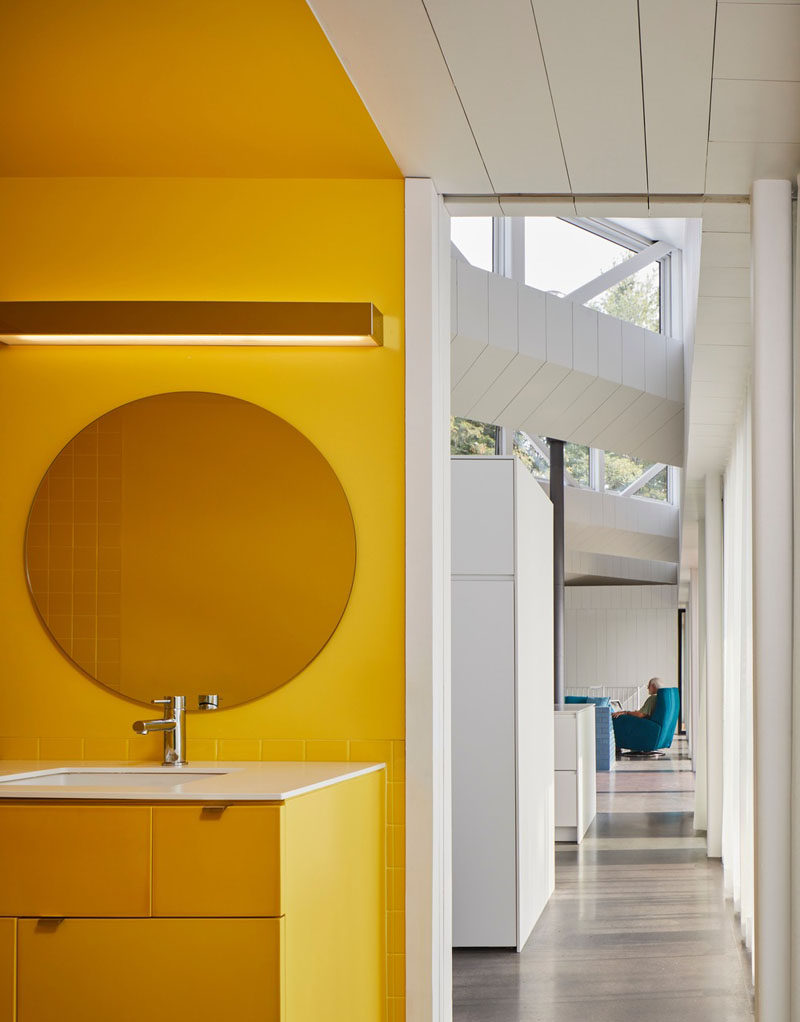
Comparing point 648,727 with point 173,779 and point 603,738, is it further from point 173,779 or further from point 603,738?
point 173,779

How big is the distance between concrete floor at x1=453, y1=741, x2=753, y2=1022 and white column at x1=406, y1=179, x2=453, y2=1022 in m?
1.21

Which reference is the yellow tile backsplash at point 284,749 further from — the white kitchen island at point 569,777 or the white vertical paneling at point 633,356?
the white kitchen island at point 569,777

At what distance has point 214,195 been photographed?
139 inches

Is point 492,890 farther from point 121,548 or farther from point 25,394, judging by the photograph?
point 25,394

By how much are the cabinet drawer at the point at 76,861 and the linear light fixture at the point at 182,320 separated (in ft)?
4.67

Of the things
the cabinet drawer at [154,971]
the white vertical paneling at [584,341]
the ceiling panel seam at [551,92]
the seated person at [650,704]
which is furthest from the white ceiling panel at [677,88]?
the seated person at [650,704]

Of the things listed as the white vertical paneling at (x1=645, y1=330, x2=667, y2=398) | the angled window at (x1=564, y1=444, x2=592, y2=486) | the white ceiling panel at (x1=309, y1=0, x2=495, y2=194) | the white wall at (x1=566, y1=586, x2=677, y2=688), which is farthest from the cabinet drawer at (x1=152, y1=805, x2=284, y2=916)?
the white wall at (x1=566, y1=586, x2=677, y2=688)

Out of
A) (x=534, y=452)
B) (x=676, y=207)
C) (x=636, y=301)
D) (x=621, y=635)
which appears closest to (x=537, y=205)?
(x=676, y=207)

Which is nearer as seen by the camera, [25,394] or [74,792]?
[74,792]

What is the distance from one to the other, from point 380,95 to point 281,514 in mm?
1226

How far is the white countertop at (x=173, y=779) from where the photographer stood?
2.63 metres

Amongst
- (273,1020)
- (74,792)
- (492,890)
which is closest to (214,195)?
(74,792)

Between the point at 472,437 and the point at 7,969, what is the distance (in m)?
9.50

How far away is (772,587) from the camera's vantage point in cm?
331
